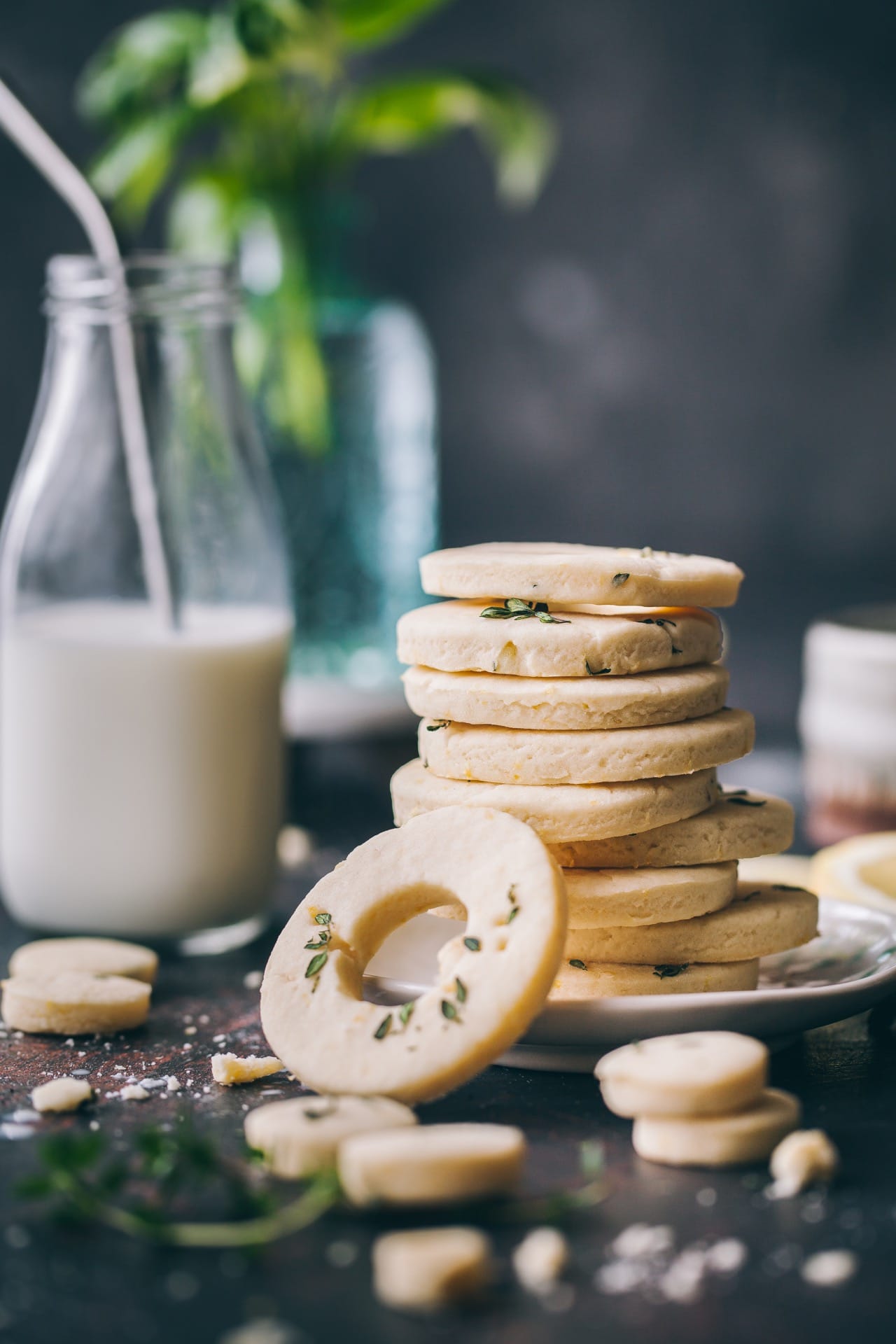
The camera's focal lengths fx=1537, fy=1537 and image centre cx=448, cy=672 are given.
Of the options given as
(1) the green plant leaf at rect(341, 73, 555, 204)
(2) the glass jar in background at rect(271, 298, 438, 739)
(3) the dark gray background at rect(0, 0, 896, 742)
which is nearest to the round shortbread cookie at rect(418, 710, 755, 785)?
(2) the glass jar in background at rect(271, 298, 438, 739)

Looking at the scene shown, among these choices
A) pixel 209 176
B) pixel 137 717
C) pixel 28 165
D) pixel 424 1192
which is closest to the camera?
pixel 424 1192

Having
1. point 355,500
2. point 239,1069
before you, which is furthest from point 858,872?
point 355,500

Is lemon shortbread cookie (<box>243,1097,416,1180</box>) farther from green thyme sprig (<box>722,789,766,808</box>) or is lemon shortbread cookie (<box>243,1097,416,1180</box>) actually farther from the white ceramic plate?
green thyme sprig (<box>722,789,766,808</box>)

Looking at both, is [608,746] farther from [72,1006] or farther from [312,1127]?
[72,1006]

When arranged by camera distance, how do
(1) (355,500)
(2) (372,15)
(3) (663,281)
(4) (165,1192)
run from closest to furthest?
(4) (165,1192)
(2) (372,15)
(1) (355,500)
(3) (663,281)

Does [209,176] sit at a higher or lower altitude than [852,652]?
higher

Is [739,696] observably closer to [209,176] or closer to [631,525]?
[631,525]

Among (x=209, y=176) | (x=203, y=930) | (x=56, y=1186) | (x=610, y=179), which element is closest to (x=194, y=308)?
(x=203, y=930)
